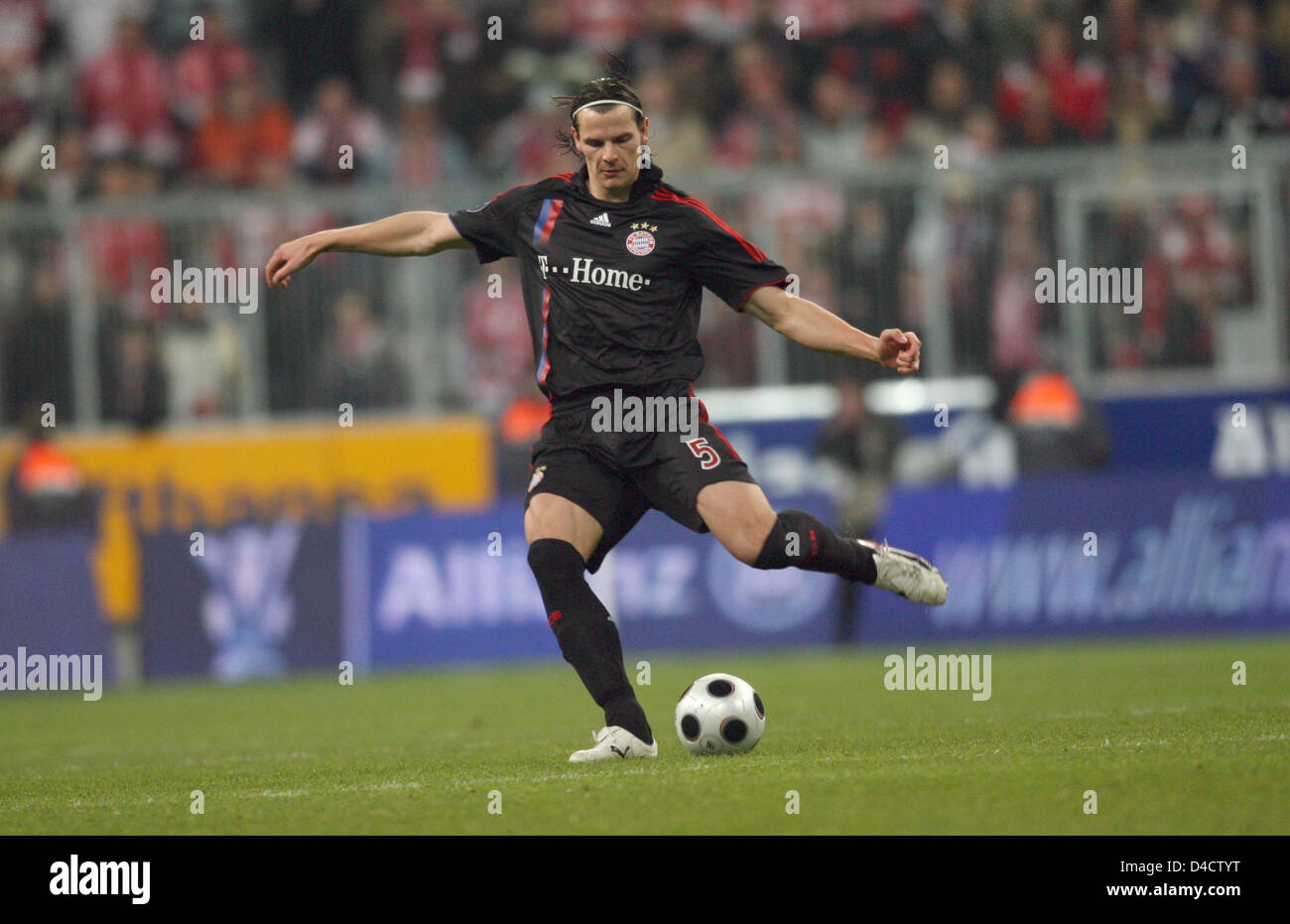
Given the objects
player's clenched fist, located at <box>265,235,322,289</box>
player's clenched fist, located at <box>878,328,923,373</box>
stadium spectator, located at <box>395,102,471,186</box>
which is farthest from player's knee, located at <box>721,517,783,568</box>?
stadium spectator, located at <box>395,102,471,186</box>

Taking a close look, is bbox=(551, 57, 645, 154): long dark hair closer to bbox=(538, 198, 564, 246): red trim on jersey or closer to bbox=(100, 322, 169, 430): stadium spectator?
bbox=(538, 198, 564, 246): red trim on jersey

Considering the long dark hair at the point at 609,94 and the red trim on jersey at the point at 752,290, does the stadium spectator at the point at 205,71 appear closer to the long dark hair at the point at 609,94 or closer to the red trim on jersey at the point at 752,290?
the long dark hair at the point at 609,94

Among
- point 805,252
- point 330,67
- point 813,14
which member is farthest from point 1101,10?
point 330,67

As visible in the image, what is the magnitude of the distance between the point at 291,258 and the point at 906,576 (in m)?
2.85

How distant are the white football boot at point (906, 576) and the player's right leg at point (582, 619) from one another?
1.17m

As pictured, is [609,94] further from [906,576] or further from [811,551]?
[906,576]

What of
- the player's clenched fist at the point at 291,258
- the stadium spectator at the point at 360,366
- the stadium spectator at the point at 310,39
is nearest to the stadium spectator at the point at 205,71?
the stadium spectator at the point at 310,39

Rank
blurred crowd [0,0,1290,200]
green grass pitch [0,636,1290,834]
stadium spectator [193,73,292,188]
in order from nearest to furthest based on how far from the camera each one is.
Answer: green grass pitch [0,636,1290,834] → blurred crowd [0,0,1290,200] → stadium spectator [193,73,292,188]

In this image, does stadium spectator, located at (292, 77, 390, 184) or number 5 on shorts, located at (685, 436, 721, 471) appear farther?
stadium spectator, located at (292, 77, 390, 184)

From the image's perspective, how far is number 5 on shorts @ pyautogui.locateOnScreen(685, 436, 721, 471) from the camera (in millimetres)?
7863

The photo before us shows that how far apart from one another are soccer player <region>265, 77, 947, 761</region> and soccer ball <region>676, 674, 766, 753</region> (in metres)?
0.17

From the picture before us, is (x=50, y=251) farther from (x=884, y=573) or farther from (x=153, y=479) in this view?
(x=884, y=573)

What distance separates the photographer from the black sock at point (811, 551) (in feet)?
25.6

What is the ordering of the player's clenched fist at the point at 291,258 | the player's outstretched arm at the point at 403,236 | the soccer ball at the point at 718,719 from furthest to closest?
the player's outstretched arm at the point at 403,236, the player's clenched fist at the point at 291,258, the soccer ball at the point at 718,719
